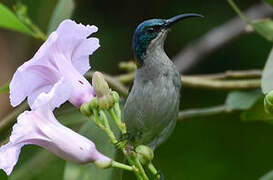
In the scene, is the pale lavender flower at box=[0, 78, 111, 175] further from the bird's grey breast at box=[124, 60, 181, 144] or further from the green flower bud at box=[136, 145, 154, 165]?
the bird's grey breast at box=[124, 60, 181, 144]

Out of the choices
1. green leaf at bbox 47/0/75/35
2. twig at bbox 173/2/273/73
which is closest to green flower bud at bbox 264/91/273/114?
green leaf at bbox 47/0/75/35

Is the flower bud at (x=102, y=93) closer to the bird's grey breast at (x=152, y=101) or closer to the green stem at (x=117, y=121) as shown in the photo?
the green stem at (x=117, y=121)

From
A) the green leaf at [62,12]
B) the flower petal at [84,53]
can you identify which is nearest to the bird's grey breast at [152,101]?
the flower petal at [84,53]

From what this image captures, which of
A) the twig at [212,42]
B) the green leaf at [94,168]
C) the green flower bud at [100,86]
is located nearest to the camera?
the green flower bud at [100,86]

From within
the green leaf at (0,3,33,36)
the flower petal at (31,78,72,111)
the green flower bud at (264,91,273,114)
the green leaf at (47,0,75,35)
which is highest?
the flower petal at (31,78,72,111)

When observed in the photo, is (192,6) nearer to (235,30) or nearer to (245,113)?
(235,30)

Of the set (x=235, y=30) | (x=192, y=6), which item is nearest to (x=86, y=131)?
(x=235, y=30)
